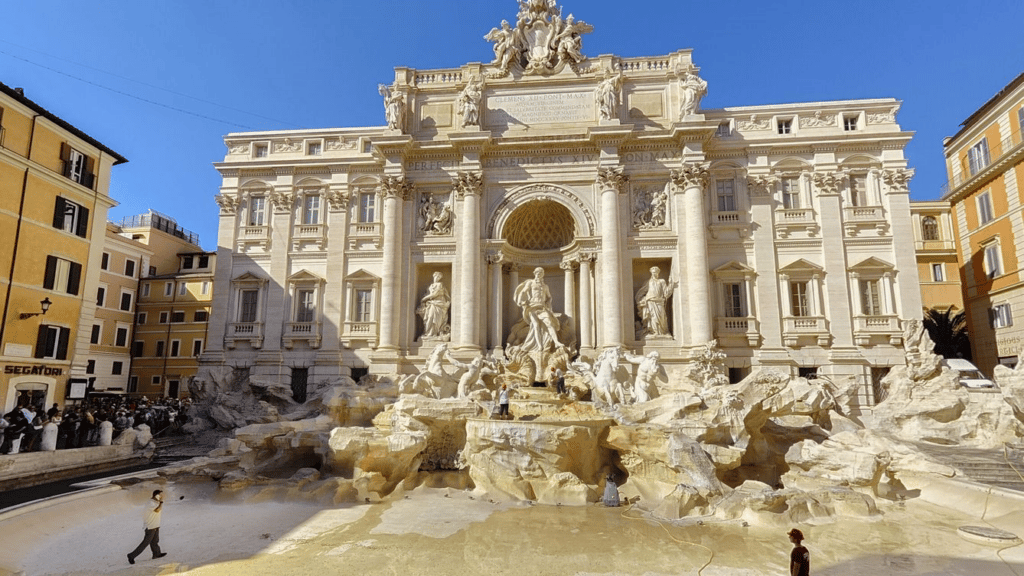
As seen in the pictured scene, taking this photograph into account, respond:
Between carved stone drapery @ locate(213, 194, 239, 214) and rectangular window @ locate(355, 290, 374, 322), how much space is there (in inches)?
294

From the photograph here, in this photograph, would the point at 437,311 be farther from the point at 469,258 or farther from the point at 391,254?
the point at 391,254

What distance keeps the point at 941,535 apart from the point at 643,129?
726 inches

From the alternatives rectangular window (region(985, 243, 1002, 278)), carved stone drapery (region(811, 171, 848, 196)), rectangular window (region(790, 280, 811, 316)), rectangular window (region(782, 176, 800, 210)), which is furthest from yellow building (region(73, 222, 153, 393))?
rectangular window (region(985, 243, 1002, 278))

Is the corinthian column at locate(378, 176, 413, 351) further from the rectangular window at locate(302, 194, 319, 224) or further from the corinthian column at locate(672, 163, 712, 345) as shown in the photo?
the corinthian column at locate(672, 163, 712, 345)

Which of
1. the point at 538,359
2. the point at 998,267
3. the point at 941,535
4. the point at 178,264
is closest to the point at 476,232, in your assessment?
the point at 538,359

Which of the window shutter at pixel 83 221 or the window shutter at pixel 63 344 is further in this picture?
the window shutter at pixel 83 221

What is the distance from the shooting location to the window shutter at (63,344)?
2036 cm

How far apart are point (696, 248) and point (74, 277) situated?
82.1 ft

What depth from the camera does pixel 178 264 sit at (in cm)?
4094

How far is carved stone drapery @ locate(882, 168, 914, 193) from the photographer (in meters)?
22.9

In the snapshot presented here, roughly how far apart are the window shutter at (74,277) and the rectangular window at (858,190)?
32030 millimetres

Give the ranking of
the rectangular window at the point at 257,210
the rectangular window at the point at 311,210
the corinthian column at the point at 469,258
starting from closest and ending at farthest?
the corinthian column at the point at 469,258 → the rectangular window at the point at 311,210 → the rectangular window at the point at 257,210

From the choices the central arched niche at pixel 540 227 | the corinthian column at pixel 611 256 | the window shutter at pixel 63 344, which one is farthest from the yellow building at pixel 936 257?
the window shutter at pixel 63 344

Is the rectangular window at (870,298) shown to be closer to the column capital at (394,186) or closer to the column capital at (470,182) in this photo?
the column capital at (470,182)
